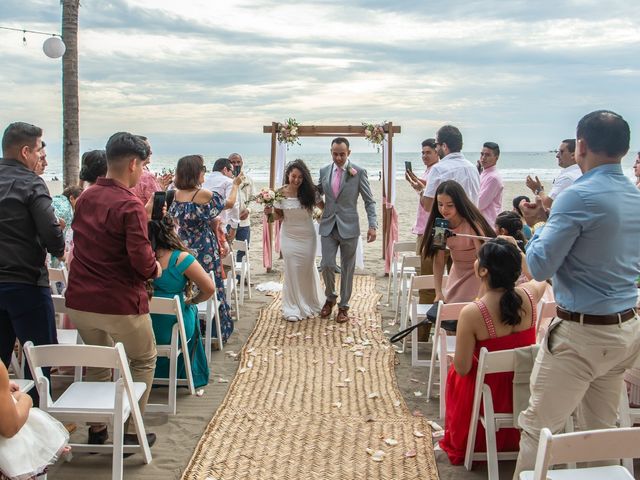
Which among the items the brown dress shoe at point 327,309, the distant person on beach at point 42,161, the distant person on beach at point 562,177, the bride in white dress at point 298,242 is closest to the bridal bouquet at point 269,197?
the bride in white dress at point 298,242

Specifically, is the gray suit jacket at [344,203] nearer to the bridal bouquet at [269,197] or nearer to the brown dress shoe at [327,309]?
the bridal bouquet at [269,197]

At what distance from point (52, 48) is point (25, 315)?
520 centimetres

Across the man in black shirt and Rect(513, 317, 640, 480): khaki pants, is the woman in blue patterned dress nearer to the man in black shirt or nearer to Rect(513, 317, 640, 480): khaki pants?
the man in black shirt

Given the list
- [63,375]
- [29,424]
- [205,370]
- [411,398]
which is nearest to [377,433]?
[411,398]

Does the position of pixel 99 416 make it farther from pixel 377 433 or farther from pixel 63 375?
pixel 63 375

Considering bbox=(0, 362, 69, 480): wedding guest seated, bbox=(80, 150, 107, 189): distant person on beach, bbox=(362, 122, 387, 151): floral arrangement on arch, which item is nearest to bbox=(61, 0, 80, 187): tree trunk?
bbox=(80, 150, 107, 189): distant person on beach

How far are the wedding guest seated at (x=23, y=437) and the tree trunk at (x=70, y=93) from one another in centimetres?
692

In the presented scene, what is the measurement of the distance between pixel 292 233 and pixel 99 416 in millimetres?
4513

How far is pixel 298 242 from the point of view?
7.81 meters

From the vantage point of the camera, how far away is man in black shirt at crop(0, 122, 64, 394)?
13.1 feet

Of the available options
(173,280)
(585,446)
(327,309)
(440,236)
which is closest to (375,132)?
(327,309)

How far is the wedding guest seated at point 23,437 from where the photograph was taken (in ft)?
8.10

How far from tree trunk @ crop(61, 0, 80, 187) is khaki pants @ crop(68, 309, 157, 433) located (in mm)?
5698

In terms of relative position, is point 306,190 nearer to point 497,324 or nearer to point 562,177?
point 562,177
